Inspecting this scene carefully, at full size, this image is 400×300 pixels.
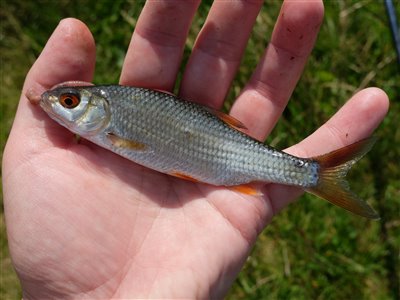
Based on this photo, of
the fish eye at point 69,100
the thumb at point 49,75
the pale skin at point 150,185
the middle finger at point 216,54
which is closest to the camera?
the pale skin at point 150,185

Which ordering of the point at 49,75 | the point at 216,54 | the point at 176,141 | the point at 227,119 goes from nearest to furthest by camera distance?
the point at 49,75 < the point at 176,141 < the point at 227,119 < the point at 216,54

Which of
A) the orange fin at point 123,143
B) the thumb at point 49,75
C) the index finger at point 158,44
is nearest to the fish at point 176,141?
the orange fin at point 123,143

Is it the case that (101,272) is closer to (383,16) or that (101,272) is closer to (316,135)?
(316,135)

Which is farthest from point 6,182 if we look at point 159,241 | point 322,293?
point 322,293

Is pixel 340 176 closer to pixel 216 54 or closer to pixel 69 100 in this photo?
pixel 216 54

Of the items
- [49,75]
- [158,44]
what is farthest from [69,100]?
[158,44]

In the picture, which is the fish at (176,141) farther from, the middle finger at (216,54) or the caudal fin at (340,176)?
the middle finger at (216,54)
